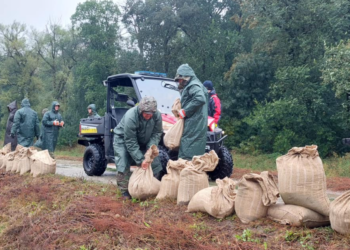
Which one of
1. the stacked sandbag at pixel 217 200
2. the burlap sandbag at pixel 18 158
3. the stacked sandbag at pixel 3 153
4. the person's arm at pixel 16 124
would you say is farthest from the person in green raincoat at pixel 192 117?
the person's arm at pixel 16 124

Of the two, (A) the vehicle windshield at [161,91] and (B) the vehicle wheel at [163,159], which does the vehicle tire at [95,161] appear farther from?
(B) the vehicle wheel at [163,159]

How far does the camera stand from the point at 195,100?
6.59 m

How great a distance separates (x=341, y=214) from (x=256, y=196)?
1.02 meters

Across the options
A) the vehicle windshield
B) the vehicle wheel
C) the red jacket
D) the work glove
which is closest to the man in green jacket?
the work glove

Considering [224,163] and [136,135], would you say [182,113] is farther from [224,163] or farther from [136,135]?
[224,163]

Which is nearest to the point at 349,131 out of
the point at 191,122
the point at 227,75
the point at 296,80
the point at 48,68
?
the point at 296,80

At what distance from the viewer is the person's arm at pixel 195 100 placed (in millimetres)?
6582

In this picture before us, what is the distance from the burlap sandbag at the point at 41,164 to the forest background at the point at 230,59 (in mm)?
9101

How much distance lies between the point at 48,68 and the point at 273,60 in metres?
26.4

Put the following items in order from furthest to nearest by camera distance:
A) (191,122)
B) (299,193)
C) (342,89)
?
(342,89)
(191,122)
(299,193)

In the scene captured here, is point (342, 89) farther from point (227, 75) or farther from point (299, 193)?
point (299, 193)

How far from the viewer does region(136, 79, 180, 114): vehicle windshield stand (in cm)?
905

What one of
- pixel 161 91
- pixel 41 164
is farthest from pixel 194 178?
pixel 41 164

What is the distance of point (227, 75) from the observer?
72.3 ft
